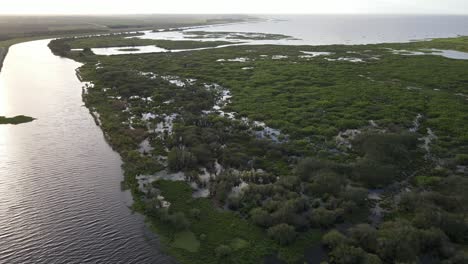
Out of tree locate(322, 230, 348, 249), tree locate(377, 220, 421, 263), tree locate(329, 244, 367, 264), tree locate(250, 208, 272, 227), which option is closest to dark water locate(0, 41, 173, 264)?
tree locate(250, 208, 272, 227)

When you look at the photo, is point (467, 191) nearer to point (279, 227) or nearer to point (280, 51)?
point (279, 227)

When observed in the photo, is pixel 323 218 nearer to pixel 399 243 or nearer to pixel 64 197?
pixel 399 243

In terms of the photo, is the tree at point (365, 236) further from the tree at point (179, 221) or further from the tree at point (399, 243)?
the tree at point (179, 221)

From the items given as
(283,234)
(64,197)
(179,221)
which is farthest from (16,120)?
(283,234)

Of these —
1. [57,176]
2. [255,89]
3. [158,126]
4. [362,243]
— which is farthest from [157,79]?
[362,243]

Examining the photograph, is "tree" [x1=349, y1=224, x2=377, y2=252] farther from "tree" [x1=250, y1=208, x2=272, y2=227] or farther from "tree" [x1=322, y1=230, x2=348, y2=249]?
"tree" [x1=250, y1=208, x2=272, y2=227]
